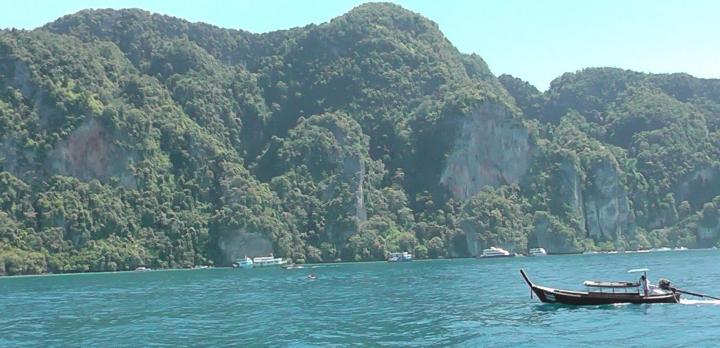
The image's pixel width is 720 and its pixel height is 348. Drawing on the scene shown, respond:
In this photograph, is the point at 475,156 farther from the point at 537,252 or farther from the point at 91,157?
the point at 91,157

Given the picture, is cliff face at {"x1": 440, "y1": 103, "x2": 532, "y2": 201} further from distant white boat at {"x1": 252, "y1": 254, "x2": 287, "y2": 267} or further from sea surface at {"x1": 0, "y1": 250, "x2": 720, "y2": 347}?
sea surface at {"x1": 0, "y1": 250, "x2": 720, "y2": 347}

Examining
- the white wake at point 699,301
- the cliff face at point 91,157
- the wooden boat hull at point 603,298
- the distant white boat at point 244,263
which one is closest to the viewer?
the wooden boat hull at point 603,298

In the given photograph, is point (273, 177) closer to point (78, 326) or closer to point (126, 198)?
point (126, 198)

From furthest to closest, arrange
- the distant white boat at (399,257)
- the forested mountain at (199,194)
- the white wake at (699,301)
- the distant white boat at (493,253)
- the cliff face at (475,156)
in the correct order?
the cliff face at (475,156) → the distant white boat at (493,253) → the distant white boat at (399,257) → the forested mountain at (199,194) → the white wake at (699,301)

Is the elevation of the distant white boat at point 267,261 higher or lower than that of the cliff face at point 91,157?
lower

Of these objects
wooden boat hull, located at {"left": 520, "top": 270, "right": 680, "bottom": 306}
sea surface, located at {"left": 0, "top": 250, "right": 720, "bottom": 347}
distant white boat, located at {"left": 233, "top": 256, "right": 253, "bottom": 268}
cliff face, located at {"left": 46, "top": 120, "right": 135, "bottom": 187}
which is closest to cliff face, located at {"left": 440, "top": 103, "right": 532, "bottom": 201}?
distant white boat, located at {"left": 233, "top": 256, "right": 253, "bottom": 268}

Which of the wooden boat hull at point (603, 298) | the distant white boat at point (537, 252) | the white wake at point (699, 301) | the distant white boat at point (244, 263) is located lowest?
the white wake at point (699, 301)

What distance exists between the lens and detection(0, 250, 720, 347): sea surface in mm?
46094

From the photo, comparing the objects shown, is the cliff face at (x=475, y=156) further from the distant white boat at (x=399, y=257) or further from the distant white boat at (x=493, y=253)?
the distant white boat at (x=399, y=257)

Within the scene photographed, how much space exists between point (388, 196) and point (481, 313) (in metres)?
136

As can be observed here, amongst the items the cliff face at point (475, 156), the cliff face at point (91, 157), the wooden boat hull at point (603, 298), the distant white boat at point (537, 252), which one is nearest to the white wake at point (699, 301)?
the wooden boat hull at point (603, 298)

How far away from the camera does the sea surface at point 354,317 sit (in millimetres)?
46094

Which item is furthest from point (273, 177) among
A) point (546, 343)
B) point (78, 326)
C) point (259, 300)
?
point (546, 343)

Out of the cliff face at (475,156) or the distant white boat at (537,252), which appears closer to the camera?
the distant white boat at (537,252)
